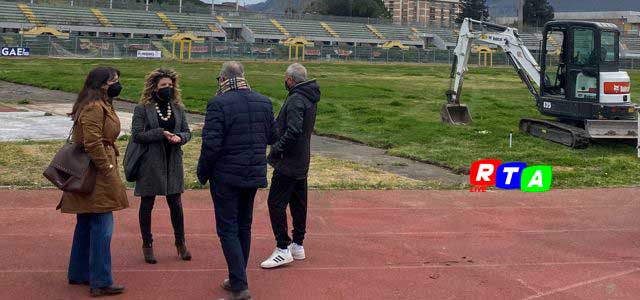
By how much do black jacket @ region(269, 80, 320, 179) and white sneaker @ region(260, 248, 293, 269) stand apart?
738mm

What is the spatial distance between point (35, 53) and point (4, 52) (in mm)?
2366

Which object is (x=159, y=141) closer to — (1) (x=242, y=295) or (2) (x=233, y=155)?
(2) (x=233, y=155)

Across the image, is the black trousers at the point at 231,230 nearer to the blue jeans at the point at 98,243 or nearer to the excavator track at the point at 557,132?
the blue jeans at the point at 98,243

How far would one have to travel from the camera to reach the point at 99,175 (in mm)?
6656

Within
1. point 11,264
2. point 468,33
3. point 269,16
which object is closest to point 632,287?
point 11,264

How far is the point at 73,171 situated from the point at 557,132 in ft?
47.5

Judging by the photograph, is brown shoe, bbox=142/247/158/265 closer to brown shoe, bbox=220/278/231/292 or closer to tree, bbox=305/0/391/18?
brown shoe, bbox=220/278/231/292

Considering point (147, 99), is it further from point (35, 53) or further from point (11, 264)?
point (35, 53)

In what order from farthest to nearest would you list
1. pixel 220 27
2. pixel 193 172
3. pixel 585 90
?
pixel 220 27, pixel 585 90, pixel 193 172

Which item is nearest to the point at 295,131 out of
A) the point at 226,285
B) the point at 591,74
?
the point at 226,285

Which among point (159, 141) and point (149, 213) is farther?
point (149, 213)

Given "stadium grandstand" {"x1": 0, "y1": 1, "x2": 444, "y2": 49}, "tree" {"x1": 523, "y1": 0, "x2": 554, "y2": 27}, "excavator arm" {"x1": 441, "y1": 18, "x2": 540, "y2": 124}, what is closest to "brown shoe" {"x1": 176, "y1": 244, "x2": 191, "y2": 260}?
"excavator arm" {"x1": 441, "y1": 18, "x2": 540, "y2": 124}

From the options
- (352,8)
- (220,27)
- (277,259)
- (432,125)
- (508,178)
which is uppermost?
(352,8)

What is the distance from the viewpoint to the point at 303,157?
778 cm
